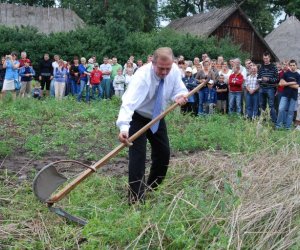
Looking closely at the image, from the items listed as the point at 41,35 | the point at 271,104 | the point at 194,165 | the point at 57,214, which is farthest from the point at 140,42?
the point at 57,214

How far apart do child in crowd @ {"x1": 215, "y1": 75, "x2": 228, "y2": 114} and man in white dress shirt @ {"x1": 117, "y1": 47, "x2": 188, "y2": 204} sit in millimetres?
6995

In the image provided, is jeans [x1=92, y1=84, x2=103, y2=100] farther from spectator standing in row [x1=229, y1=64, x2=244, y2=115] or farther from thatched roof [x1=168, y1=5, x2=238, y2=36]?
thatched roof [x1=168, y1=5, x2=238, y2=36]

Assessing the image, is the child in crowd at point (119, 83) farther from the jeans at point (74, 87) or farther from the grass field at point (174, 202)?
the grass field at point (174, 202)

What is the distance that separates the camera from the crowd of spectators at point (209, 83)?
10469 millimetres

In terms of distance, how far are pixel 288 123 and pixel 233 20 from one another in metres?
24.8

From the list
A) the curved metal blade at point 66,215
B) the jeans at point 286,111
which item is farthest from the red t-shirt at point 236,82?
the curved metal blade at point 66,215

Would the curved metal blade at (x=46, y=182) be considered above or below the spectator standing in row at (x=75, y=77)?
below

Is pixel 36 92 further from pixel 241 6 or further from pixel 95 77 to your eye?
pixel 241 6


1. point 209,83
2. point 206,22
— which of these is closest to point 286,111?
point 209,83

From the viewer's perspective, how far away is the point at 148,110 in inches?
188

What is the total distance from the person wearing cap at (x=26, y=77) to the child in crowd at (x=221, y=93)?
6.26m

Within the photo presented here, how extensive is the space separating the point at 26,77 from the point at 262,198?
1219cm

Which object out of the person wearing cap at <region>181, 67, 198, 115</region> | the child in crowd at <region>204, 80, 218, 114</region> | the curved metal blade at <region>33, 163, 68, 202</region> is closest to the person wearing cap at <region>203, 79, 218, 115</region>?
the child in crowd at <region>204, 80, 218, 114</region>

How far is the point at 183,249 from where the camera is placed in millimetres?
3449
